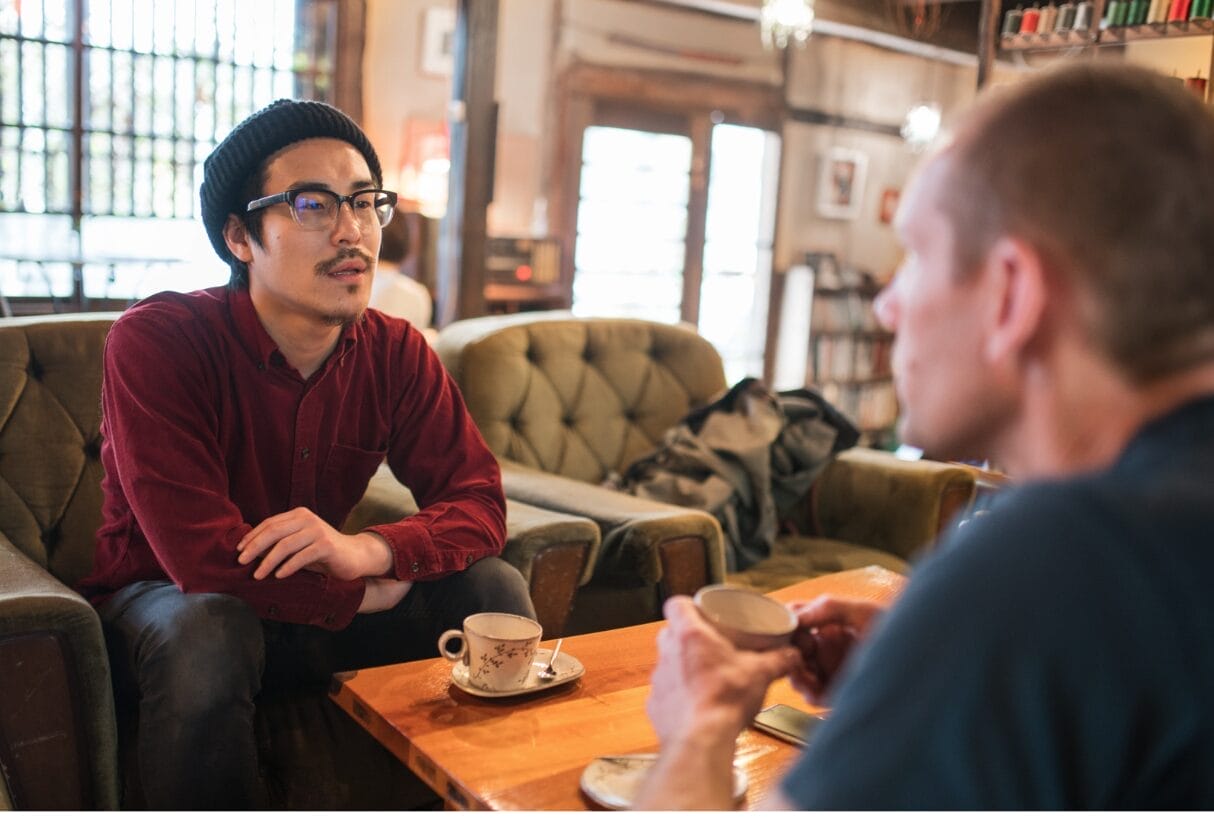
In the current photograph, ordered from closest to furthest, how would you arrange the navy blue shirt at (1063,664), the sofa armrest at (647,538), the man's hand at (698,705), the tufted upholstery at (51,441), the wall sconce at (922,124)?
the navy blue shirt at (1063,664), the man's hand at (698,705), the tufted upholstery at (51,441), the sofa armrest at (647,538), the wall sconce at (922,124)

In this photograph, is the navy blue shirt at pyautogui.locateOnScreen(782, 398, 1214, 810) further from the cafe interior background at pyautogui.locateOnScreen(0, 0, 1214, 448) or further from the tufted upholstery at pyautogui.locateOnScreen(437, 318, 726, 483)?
the cafe interior background at pyautogui.locateOnScreen(0, 0, 1214, 448)

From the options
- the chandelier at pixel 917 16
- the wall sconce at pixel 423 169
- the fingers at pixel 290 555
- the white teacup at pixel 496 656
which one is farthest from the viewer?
the chandelier at pixel 917 16

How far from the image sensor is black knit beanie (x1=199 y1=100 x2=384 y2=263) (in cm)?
188

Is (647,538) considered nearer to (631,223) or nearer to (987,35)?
(987,35)

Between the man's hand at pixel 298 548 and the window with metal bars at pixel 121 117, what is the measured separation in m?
3.73

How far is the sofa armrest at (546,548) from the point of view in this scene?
2.21 metres

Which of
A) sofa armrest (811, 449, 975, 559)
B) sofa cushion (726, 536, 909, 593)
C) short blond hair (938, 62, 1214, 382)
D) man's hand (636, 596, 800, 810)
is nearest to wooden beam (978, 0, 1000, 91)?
sofa armrest (811, 449, 975, 559)

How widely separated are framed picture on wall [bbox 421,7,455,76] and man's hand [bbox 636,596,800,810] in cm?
535

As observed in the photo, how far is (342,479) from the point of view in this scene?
2.01m

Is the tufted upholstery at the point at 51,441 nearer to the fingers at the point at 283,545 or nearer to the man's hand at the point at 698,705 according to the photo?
the fingers at the point at 283,545

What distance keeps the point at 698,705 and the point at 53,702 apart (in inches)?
42.5

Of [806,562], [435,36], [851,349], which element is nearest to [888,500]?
[806,562]

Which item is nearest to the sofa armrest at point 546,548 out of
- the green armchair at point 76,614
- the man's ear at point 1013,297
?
the green armchair at point 76,614

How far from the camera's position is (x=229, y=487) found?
1.87 metres
